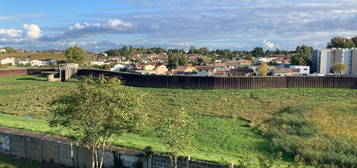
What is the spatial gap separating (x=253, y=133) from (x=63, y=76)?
4187 centimetres

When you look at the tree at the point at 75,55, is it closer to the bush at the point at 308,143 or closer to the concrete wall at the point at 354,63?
the bush at the point at 308,143

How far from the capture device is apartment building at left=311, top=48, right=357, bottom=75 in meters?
83.7

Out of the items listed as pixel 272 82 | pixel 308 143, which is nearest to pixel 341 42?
pixel 272 82

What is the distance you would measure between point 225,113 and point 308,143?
10416 mm

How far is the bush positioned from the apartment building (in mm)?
67257

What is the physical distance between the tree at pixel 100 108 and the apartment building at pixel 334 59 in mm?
81325

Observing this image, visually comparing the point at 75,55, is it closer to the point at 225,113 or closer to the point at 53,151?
the point at 225,113

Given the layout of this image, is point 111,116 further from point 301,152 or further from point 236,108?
point 236,108

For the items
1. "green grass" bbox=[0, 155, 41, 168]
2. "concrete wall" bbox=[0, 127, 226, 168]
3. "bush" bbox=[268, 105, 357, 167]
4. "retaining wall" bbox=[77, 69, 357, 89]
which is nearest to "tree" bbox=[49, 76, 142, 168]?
"concrete wall" bbox=[0, 127, 226, 168]

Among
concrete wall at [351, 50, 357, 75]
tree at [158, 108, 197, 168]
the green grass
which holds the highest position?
concrete wall at [351, 50, 357, 75]

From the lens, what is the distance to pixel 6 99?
112 feet

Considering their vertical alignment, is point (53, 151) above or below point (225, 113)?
above

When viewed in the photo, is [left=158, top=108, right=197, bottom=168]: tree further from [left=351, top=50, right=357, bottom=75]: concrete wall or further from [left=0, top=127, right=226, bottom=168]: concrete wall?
[left=351, top=50, right=357, bottom=75]: concrete wall

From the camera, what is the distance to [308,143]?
17.6m
